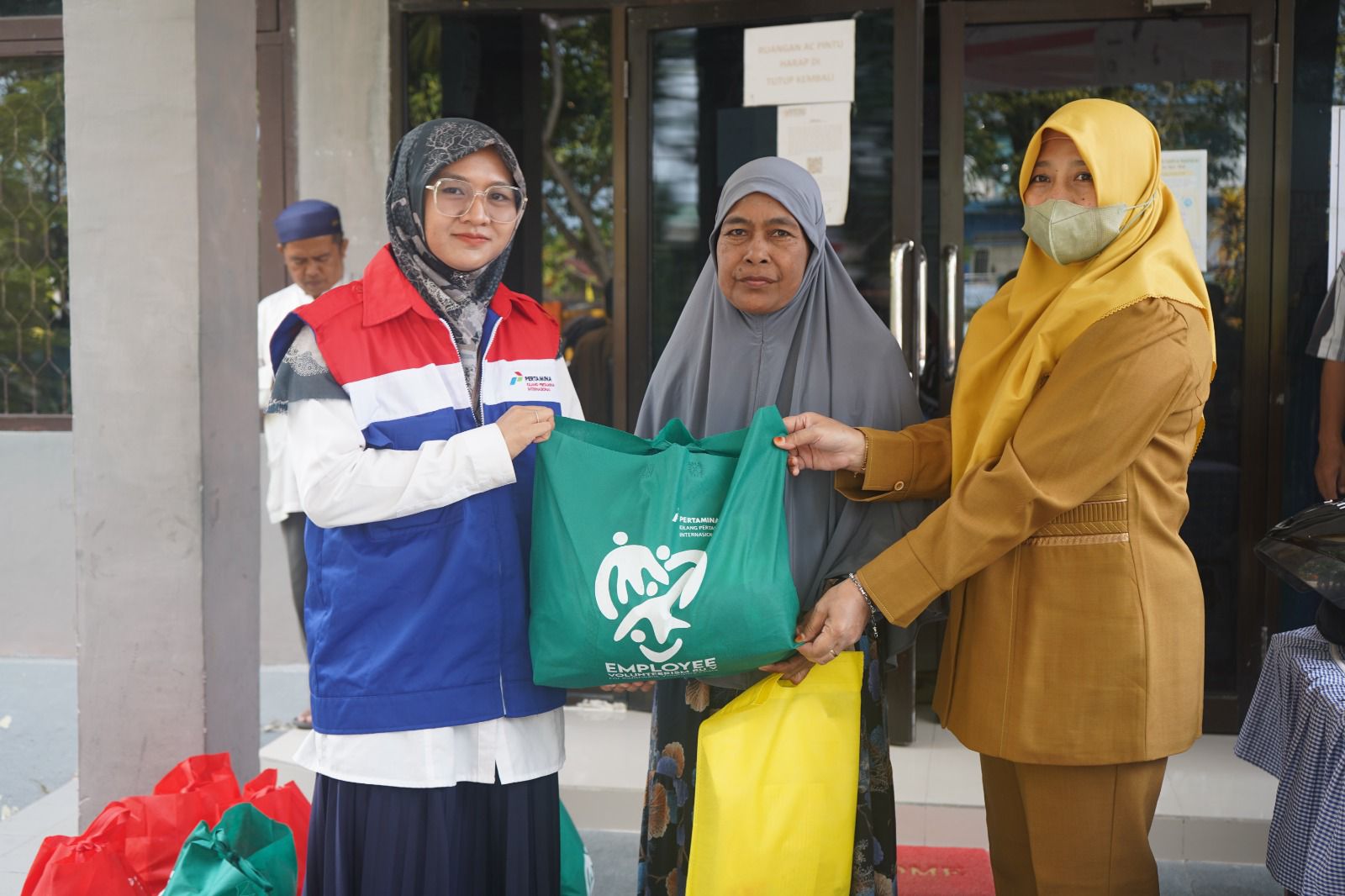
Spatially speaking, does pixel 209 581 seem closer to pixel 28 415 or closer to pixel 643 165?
pixel 643 165

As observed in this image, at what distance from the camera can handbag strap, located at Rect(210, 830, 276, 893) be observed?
2.20m

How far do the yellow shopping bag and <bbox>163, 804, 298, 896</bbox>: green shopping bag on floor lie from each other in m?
0.84

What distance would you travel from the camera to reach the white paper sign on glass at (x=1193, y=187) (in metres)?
3.84

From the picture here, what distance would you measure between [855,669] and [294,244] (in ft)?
9.58

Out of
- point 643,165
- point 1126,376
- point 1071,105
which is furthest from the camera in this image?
point 643,165

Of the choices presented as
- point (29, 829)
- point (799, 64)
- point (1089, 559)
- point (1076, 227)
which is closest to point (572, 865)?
point (1089, 559)

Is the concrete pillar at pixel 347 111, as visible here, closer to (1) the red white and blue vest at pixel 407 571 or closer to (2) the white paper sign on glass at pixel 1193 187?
(1) the red white and blue vest at pixel 407 571

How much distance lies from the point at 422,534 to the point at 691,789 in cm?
73

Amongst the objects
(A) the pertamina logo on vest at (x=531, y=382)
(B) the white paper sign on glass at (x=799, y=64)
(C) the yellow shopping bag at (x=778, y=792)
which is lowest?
(C) the yellow shopping bag at (x=778, y=792)

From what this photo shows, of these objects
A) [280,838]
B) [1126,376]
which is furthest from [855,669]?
[280,838]

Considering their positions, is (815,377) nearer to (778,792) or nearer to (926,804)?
(778,792)

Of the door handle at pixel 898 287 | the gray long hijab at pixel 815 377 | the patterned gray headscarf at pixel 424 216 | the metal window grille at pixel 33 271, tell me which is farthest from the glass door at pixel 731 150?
the metal window grille at pixel 33 271

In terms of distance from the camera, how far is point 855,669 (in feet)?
6.74

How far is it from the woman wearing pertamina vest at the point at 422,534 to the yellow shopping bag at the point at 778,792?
35 cm
